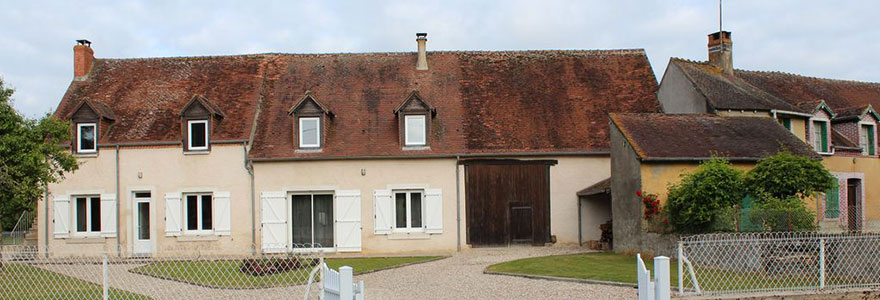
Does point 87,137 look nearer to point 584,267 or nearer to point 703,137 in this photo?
point 584,267

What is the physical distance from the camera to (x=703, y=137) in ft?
66.8

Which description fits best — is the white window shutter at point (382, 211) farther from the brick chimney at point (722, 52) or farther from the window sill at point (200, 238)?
the brick chimney at point (722, 52)

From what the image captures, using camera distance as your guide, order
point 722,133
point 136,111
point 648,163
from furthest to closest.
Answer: point 136,111, point 722,133, point 648,163

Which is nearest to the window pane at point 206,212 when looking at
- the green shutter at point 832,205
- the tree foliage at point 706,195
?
the tree foliage at point 706,195

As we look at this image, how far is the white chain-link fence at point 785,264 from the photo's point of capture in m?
11.9

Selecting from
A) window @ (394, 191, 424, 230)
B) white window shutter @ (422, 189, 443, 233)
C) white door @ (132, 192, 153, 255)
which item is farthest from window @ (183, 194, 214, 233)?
white window shutter @ (422, 189, 443, 233)

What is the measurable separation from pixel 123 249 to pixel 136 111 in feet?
14.2

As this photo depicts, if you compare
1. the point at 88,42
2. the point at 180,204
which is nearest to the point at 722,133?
the point at 180,204

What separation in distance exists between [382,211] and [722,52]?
459 inches

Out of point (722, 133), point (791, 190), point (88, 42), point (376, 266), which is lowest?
point (376, 266)

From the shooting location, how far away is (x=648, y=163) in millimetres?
19172

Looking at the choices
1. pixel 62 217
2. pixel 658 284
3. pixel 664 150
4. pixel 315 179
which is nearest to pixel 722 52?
pixel 664 150

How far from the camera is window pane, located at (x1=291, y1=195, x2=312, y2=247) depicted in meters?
24.3

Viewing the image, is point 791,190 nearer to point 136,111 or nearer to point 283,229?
point 283,229
